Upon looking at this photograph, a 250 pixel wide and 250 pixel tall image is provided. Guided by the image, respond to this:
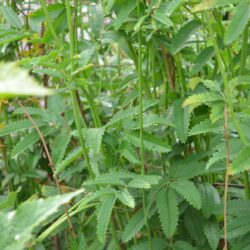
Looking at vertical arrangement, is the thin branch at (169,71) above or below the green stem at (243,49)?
below

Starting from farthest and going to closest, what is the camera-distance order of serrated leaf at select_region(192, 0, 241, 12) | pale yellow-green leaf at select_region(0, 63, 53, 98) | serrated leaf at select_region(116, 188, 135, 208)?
serrated leaf at select_region(116, 188, 135, 208) < serrated leaf at select_region(192, 0, 241, 12) < pale yellow-green leaf at select_region(0, 63, 53, 98)

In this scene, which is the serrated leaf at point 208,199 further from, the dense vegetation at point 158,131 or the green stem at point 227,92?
the green stem at point 227,92

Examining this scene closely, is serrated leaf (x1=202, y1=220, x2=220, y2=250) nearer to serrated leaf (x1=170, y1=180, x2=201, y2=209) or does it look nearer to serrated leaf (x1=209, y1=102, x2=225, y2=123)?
serrated leaf (x1=170, y1=180, x2=201, y2=209)

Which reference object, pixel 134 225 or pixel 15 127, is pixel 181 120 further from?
pixel 15 127

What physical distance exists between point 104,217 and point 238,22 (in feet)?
1.03

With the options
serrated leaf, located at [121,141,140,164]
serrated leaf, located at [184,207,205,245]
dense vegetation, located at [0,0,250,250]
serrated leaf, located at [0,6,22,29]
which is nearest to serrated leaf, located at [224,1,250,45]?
dense vegetation, located at [0,0,250,250]

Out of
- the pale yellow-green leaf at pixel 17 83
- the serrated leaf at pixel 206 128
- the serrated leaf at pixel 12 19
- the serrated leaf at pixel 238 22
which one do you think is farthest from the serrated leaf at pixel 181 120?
the pale yellow-green leaf at pixel 17 83

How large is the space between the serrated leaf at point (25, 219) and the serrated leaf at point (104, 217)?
0.89 feet

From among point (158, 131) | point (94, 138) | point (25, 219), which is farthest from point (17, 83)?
point (158, 131)

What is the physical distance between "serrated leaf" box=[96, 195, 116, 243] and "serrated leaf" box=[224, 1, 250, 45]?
272 mm

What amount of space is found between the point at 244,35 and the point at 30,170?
0.68 meters

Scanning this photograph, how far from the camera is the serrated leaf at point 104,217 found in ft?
2.20

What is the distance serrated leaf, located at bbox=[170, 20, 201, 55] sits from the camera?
0.76 m

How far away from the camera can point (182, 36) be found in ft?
2.54
